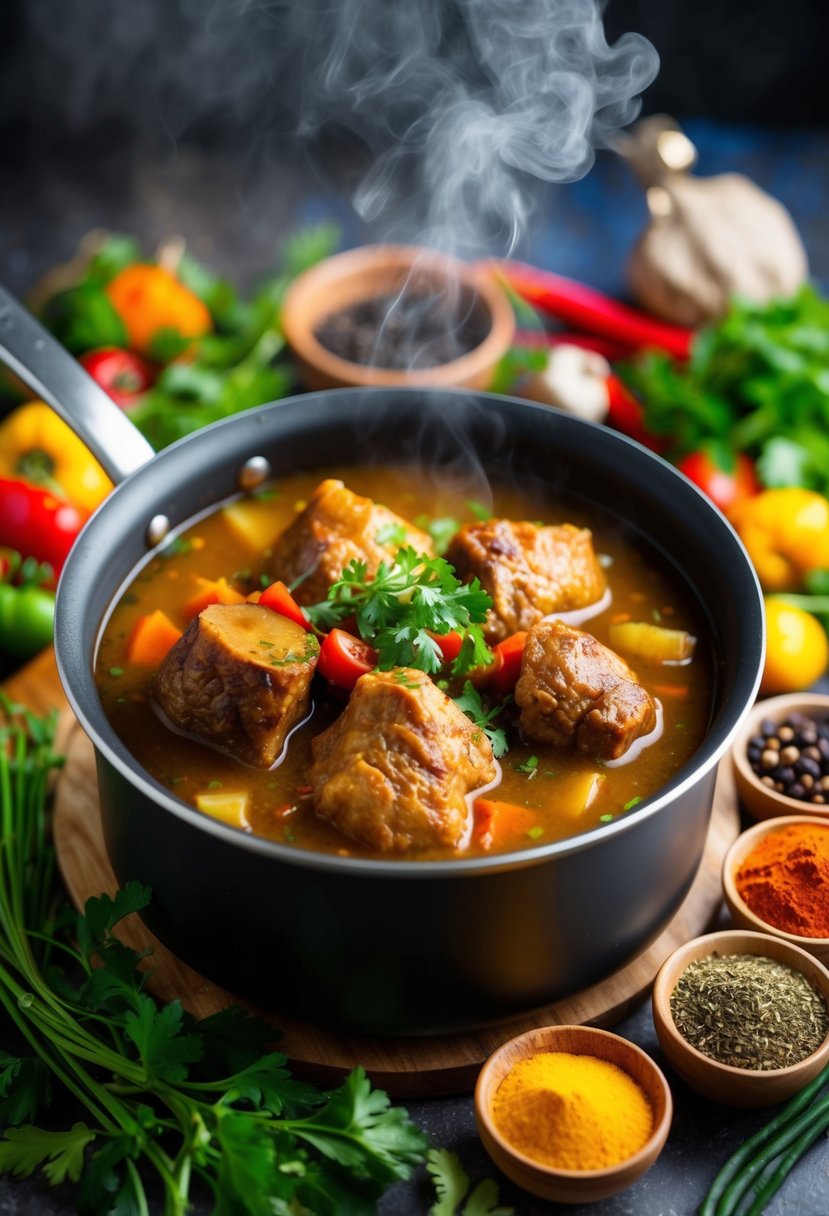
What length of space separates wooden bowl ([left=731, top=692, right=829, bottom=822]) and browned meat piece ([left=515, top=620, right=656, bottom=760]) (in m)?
0.56

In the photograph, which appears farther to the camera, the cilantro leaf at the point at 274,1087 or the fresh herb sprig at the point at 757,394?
the fresh herb sprig at the point at 757,394

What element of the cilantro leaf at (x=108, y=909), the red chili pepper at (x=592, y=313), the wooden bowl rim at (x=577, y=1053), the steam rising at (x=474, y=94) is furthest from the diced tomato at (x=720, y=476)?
the cilantro leaf at (x=108, y=909)

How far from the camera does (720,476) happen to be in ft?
17.2

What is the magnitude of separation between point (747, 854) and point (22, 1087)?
2.03 meters

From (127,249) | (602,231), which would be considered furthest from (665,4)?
(127,249)

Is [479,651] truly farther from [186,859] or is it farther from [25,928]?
[25,928]

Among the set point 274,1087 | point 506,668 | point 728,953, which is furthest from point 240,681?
point 728,953

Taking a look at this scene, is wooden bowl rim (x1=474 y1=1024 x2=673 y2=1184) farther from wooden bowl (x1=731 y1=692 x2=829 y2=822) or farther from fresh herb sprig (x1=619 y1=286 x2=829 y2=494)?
fresh herb sprig (x1=619 y1=286 x2=829 y2=494)

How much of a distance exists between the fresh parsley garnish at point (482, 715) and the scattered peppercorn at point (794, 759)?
102 cm

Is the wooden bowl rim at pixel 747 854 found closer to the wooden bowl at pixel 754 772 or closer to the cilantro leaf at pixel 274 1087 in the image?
the wooden bowl at pixel 754 772

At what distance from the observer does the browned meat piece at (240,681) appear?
3.34 metres

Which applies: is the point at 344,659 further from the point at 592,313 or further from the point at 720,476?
the point at 592,313

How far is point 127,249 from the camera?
245 inches

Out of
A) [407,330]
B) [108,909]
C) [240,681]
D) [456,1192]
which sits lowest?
[407,330]
